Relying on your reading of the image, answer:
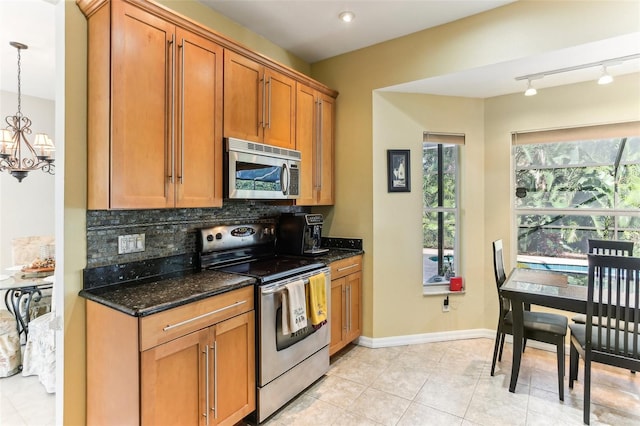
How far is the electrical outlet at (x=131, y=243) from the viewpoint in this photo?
6.54ft

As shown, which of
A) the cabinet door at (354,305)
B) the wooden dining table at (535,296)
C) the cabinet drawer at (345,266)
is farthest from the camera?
the cabinet door at (354,305)

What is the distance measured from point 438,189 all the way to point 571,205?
1.26 m

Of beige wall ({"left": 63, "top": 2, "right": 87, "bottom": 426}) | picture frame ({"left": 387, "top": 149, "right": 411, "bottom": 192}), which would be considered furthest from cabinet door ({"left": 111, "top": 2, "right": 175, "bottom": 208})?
picture frame ({"left": 387, "top": 149, "right": 411, "bottom": 192})

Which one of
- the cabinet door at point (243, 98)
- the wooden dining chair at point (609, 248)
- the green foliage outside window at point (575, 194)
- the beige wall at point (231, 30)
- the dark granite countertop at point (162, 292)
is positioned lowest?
the dark granite countertop at point (162, 292)

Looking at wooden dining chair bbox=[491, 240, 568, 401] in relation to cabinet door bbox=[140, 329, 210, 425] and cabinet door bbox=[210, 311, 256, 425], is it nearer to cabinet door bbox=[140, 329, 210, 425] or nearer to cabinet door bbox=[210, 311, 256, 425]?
cabinet door bbox=[210, 311, 256, 425]

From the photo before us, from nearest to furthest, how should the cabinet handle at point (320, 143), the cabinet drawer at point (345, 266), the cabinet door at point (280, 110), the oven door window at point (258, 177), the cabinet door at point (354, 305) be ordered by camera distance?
the oven door window at point (258, 177)
the cabinet door at point (280, 110)
the cabinet drawer at point (345, 266)
the cabinet door at point (354, 305)
the cabinet handle at point (320, 143)

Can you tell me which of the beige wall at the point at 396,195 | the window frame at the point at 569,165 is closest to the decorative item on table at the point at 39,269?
the beige wall at the point at 396,195

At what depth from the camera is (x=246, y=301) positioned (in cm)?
202

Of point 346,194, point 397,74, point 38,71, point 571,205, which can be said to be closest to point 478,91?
point 397,74

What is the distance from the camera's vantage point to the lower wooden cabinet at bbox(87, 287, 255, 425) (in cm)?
152

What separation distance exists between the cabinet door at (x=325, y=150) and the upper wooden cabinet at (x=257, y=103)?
426 millimetres

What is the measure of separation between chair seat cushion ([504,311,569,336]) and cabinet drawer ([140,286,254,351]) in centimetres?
212

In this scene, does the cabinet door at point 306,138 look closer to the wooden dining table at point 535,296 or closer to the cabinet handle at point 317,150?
the cabinet handle at point 317,150

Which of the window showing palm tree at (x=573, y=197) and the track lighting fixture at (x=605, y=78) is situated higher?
the track lighting fixture at (x=605, y=78)
